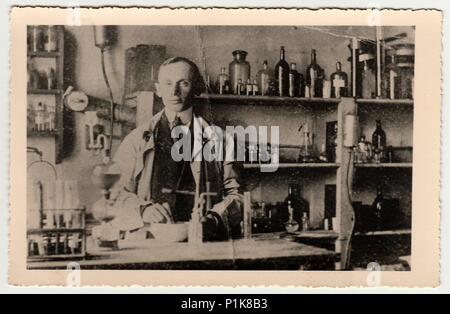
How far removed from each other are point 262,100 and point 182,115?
0.23 metres

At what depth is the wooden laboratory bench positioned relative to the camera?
1920 millimetres

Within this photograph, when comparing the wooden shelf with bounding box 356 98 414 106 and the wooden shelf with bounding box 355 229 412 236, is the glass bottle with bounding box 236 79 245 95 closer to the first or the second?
the wooden shelf with bounding box 356 98 414 106

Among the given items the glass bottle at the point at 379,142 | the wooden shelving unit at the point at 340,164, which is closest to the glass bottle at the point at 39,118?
the wooden shelving unit at the point at 340,164

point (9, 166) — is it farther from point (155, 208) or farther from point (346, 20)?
point (346, 20)

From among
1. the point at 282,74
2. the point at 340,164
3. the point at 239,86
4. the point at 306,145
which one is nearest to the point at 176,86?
the point at 239,86

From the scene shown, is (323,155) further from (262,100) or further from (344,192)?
(262,100)

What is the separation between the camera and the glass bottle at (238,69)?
1920 millimetres

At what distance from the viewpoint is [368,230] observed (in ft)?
6.43

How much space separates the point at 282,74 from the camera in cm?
193

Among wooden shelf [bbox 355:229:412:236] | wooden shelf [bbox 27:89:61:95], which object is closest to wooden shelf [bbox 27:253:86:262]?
wooden shelf [bbox 27:89:61:95]

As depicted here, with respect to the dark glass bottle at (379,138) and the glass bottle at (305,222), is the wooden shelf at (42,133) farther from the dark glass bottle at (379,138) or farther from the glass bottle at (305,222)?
the dark glass bottle at (379,138)

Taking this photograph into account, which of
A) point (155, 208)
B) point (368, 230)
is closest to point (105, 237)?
point (155, 208)

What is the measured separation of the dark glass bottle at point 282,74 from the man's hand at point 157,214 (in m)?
0.46

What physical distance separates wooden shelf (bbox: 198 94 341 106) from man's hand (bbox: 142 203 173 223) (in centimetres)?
33
